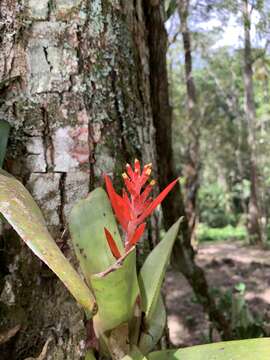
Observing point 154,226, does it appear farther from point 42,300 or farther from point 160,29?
point 160,29

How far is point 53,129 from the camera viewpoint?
2.91ft

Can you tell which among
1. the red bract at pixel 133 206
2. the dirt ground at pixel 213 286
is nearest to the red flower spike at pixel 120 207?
the red bract at pixel 133 206

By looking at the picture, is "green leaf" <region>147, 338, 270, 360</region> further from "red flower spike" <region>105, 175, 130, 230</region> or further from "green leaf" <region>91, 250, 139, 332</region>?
"red flower spike" <region>105, 175, 130, 230</region>

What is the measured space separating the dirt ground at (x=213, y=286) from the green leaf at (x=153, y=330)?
259 centimetres

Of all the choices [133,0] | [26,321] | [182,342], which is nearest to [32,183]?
[26,321]

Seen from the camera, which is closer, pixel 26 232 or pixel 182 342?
pixel 26 232

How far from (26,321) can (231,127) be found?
54.0 ft

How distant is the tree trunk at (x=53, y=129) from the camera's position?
0.82m

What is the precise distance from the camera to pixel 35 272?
0.84 meters

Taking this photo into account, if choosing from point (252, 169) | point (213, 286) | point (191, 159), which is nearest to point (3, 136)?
point (213, 286)

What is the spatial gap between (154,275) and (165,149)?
1.04 m

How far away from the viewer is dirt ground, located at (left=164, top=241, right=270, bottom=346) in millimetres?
4348

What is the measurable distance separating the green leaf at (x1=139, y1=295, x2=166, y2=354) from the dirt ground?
2.59 meters

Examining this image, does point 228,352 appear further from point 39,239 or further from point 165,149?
point 165,149
